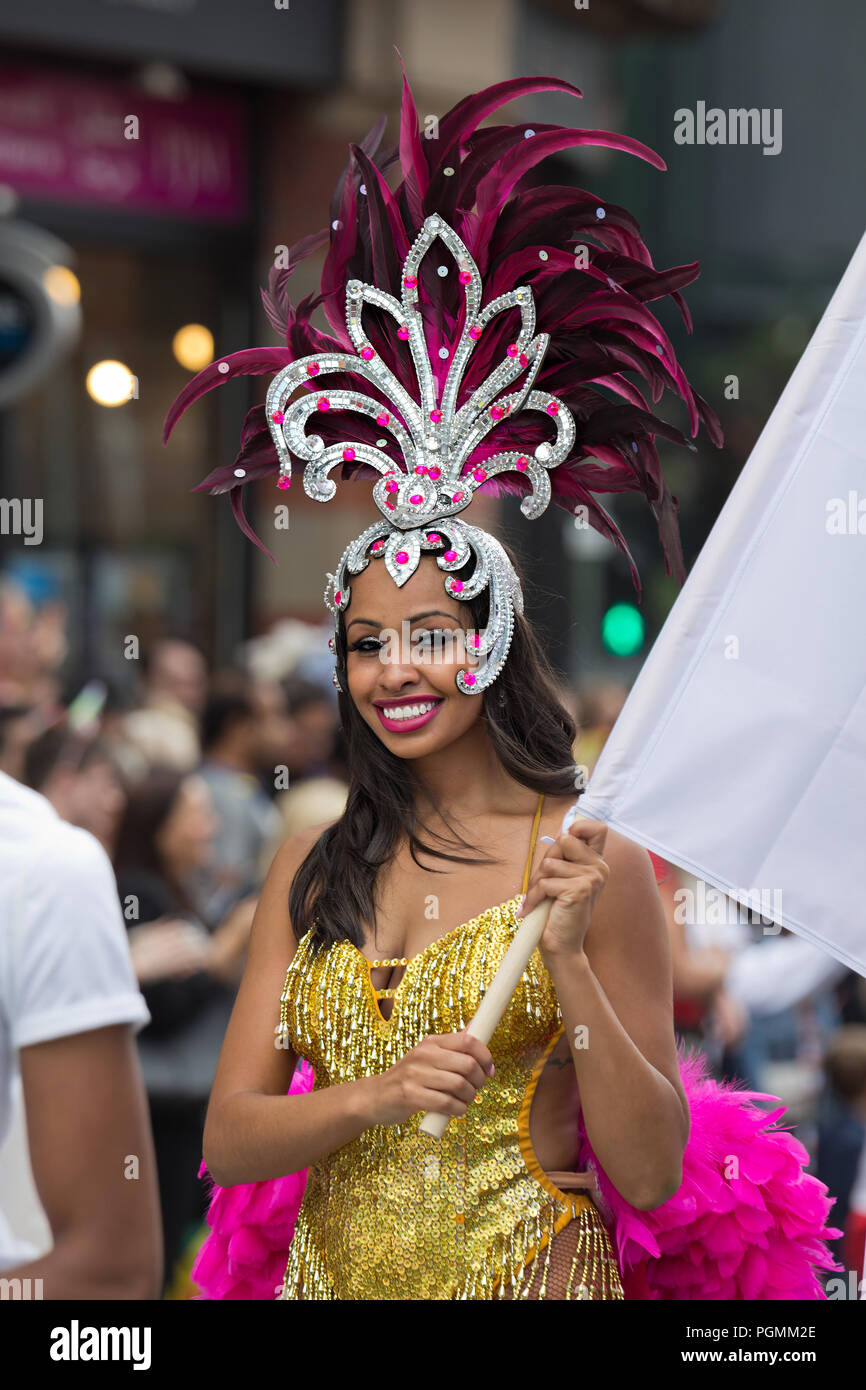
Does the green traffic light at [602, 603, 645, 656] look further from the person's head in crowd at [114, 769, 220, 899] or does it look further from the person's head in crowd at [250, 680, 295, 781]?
the person's head in crowd at [250, 680, 295, 781]

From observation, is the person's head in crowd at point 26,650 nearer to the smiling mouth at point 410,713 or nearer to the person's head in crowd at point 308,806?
the person's head in crowd at point 308,806

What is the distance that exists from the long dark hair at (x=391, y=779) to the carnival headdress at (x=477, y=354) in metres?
0.09

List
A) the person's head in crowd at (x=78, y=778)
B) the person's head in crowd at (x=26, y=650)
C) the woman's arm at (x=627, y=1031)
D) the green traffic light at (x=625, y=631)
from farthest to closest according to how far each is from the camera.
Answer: the person's head in crowd at (x=26, y=650)
the person's head in crowd at (x=78, y=778)
the green traffic light at (x=625, y=631)
the woman's arm at (x=627, y=1031)

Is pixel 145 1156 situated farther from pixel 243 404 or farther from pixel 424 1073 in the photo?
pixel 243 404

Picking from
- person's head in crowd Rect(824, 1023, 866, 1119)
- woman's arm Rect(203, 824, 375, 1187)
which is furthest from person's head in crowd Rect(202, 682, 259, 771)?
woman's arm Rect(203, 824, 375, 1187)

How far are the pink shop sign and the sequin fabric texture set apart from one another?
A: 709 centimetres

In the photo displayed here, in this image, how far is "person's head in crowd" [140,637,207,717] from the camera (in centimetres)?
729

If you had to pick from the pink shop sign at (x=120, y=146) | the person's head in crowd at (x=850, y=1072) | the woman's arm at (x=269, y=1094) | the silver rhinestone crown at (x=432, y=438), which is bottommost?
the person's head in crowd at (x=850, y=1072)

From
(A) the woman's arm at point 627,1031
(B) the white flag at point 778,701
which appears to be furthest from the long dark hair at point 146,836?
(B) the white flag at point 778,701

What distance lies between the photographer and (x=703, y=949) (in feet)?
17.8

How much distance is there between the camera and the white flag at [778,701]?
2.26 meters

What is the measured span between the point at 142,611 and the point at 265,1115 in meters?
7.16

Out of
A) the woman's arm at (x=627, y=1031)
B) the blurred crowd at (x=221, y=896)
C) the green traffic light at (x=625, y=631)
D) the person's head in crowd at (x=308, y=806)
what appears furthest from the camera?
the person's head in crowd at (x=308, y=806)
